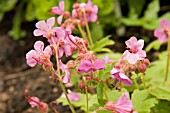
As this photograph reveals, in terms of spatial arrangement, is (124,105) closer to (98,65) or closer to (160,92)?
(98,65)

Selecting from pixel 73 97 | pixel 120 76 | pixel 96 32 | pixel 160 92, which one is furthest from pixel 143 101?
pixel 96 32

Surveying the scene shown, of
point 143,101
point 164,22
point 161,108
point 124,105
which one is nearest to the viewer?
point 124,105

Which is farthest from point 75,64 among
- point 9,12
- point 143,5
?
point 9,12

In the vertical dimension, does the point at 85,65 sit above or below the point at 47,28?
below

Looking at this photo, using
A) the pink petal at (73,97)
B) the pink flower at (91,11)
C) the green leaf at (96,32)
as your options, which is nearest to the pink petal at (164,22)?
the pink flower at (91,11)

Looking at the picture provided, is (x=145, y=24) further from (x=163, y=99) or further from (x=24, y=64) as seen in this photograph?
(x=163, y=99)

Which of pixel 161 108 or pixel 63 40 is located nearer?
pixel 63 40

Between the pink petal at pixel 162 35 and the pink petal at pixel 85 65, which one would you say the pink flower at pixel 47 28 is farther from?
the pink petal at pixel 162 35

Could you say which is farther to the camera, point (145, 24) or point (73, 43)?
point (145, 24)
